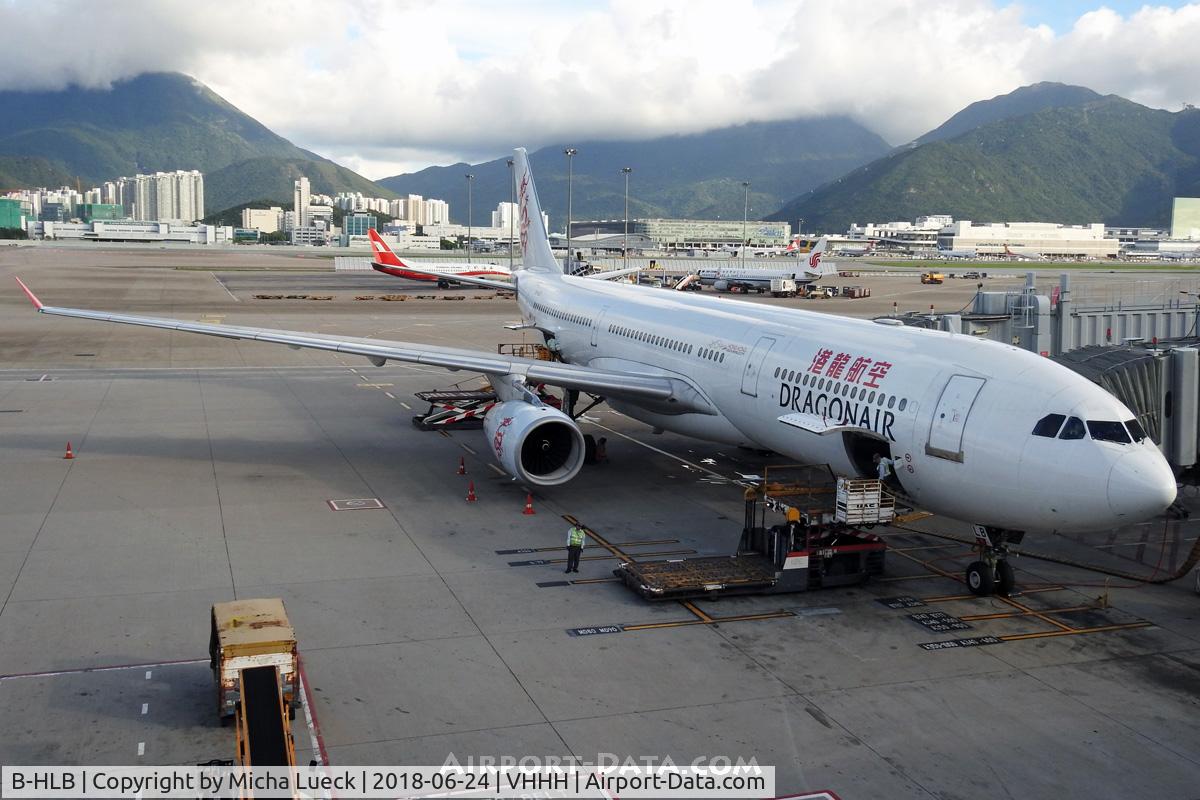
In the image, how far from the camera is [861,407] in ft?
63.2

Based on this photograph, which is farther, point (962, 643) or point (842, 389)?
point (842, 389)

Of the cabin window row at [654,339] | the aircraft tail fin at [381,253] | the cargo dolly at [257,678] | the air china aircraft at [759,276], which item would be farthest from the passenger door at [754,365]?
the air china aircraft at [759,276]

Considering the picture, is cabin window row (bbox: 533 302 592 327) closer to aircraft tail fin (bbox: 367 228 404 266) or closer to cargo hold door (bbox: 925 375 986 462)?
cargo hold door (bbox: 925 375 986 462)

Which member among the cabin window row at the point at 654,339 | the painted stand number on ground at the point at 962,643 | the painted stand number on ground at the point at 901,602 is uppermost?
the cabin window row at the point at 654,339

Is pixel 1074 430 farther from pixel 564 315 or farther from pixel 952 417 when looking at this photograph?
pixel 564 315

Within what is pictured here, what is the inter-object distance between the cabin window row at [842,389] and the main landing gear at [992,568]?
264cm

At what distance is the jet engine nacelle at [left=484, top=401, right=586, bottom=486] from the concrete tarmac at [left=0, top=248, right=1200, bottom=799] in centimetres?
94

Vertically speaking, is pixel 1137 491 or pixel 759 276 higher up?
pixel 759 276

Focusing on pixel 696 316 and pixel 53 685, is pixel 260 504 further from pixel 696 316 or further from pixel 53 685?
pixel 696 316

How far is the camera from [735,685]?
47.1 ft

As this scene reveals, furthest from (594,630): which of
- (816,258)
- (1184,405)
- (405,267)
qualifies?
(816,258)

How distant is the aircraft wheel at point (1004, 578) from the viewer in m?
18.4

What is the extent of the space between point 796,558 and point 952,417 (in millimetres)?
3673

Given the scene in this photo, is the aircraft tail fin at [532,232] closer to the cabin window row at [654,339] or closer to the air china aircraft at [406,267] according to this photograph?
the cabin window row at [654,339]
